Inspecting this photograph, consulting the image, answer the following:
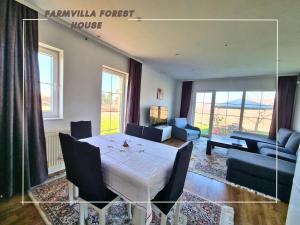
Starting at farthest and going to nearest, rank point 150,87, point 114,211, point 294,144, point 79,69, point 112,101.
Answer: point 150,87 → point 112,101 → point 294,144 → point 79,69 → point 114,211

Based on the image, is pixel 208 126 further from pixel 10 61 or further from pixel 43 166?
pixel 10 61

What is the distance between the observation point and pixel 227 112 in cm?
543

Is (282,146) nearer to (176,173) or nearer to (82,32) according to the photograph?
(176,173)

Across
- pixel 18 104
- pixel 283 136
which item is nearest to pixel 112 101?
pixel 18 104

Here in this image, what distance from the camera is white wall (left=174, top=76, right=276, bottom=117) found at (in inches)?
184

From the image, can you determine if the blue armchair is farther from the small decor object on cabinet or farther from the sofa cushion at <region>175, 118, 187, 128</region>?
the small decor object on cabinet

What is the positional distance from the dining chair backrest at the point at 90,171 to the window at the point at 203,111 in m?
5.38

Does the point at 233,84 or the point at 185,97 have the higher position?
the point at 233,84

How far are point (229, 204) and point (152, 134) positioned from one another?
1363 mm

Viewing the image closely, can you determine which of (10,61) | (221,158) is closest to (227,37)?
(221,158)

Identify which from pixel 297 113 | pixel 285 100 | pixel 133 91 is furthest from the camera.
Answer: pixel 285 100

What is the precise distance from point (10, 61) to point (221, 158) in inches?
163

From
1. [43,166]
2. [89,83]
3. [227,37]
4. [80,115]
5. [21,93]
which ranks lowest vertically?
[43,166]

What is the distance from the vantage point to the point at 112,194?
1.28 m
